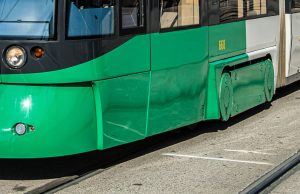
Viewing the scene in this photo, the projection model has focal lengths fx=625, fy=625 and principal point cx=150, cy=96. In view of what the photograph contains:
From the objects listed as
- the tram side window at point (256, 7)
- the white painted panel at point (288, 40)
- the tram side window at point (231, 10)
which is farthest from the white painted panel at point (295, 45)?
the tram side window at point (231, 10)

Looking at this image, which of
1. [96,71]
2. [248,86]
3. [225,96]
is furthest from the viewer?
[248,86]

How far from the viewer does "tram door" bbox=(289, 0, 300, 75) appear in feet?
35.8

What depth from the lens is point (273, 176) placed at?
6281 millimetres

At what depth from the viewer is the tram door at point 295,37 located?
429 inches

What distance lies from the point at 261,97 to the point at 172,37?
3.11 m

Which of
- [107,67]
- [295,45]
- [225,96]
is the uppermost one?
[107,67]

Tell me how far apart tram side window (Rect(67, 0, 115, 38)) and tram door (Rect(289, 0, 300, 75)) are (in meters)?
5.45

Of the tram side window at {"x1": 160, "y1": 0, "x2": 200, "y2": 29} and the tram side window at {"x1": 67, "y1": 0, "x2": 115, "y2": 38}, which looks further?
the tram side window at {"x1": 160, "y1": 0, "x2": 200, "y2": 29}

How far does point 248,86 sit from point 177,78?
2256 mm

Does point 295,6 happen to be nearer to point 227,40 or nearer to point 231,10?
point 231,10

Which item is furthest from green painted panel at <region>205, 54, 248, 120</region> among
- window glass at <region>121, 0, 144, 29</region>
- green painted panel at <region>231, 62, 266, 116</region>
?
window glass at <region>121, 0, 144, 29</region>

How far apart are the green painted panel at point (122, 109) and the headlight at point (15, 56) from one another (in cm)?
74

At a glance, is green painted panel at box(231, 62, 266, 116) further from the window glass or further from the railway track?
the window glass

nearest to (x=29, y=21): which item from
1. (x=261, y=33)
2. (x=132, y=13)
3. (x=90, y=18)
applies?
(x=90, y=18)
